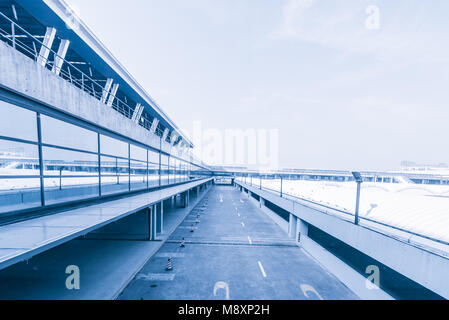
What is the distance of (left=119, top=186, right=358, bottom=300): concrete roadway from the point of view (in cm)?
894

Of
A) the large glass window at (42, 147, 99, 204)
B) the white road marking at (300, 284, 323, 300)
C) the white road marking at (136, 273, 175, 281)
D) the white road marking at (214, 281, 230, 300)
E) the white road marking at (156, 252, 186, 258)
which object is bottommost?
the white road marking at (300, 284, 323, 300)

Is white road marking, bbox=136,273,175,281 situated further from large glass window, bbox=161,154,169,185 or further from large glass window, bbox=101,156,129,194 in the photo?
large glass window, bbox=161,154,169,185

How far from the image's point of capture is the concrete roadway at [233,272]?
8.94m

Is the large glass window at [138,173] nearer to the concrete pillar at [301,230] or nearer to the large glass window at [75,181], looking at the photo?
the large glass window at [75,181]

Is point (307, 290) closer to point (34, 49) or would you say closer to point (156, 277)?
point (156, 277)

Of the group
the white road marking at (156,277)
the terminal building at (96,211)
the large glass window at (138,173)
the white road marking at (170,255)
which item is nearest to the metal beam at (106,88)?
the terminal building at (96,211)

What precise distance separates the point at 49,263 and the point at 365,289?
666 inches

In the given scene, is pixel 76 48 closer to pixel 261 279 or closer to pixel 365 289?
pixel 261 279

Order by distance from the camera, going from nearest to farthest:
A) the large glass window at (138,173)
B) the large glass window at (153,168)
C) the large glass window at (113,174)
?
1. the large glass window at (113,174)
2. the large glass window at (138,173)
3. the large glass window at (153,168)

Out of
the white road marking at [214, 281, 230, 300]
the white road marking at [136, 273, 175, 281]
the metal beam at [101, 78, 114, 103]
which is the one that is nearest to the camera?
the white road marking at [214, 281, 230, 300]

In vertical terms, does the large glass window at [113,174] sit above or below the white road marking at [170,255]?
above

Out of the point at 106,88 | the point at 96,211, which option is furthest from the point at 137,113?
the point at 96,211

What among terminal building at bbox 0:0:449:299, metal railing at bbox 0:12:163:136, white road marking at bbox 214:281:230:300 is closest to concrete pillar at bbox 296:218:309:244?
terminal building at bbox 0:0:449:299

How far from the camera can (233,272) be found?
10.9m
